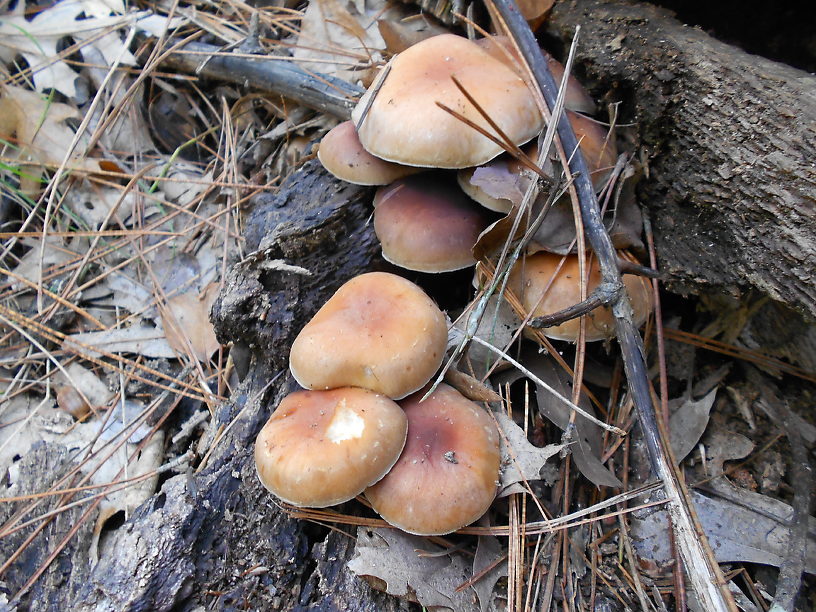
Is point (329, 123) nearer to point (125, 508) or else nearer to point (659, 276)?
point (659, 276)

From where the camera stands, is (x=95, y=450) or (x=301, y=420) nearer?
(x=301, y=420)

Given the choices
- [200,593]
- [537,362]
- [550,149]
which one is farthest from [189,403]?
[550,149]

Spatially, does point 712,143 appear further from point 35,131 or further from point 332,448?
point 35,131

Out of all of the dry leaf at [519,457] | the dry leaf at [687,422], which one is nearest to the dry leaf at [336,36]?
the dry leaf at [519,457]

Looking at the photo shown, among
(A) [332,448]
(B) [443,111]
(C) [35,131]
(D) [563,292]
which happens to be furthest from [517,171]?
(C) [35,131]

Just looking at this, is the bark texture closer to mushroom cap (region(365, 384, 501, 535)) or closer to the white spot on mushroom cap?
mushroom cap (region(365, 384, 501, 535))

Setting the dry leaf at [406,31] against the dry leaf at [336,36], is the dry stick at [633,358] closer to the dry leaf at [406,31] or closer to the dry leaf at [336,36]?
the dry leaf at [406,31]
